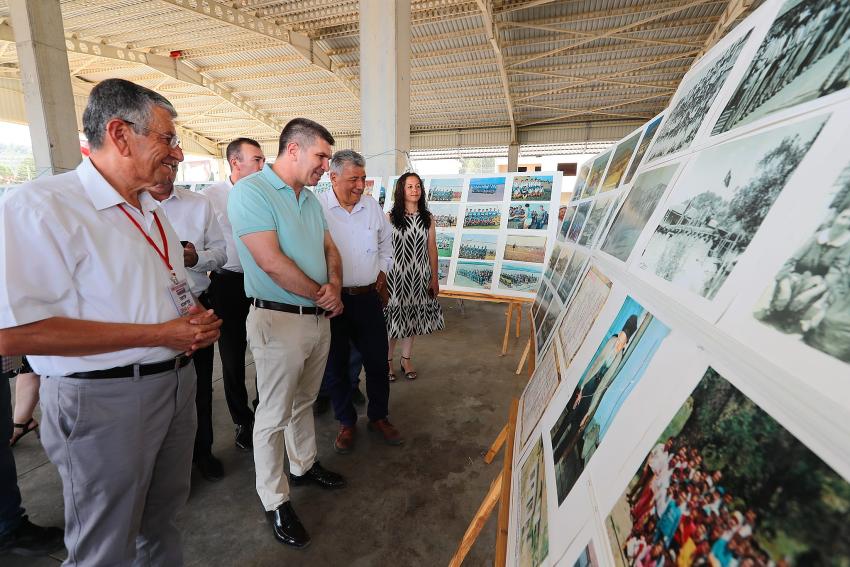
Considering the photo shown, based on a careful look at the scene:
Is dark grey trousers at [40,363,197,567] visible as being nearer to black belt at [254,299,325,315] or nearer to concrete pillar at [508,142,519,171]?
black belt at [254,299,325,315]

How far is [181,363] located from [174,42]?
11815 mm

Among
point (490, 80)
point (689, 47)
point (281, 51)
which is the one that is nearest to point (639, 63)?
point (689, 47)

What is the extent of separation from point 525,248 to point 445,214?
917 mm

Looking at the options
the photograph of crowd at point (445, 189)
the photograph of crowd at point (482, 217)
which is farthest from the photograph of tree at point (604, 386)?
the photograph of crowd at point (445, 189)

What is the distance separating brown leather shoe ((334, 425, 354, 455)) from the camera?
7.65 feet

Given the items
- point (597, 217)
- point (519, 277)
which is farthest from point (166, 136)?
point (519, 277)

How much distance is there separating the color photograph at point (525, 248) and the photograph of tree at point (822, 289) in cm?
331

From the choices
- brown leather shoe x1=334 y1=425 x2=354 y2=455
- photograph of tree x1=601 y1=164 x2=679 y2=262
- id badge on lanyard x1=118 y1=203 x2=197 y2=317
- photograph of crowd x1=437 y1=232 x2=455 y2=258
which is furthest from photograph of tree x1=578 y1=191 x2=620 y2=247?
photograph of crowd x1=437 y1=232 x2=455 y2=258

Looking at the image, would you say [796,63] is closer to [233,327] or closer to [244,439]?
[233,327]

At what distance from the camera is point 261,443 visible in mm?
1654

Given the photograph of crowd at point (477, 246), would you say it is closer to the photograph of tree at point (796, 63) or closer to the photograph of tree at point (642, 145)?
the photograph of tree at point (642, 145)

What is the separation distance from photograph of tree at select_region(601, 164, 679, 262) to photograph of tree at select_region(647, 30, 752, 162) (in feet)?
0.18

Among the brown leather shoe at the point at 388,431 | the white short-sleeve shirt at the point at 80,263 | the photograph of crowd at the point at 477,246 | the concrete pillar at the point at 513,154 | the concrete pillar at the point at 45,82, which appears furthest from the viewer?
the concrete pillar at the point at 513,154

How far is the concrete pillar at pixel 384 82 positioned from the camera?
4766 mm
